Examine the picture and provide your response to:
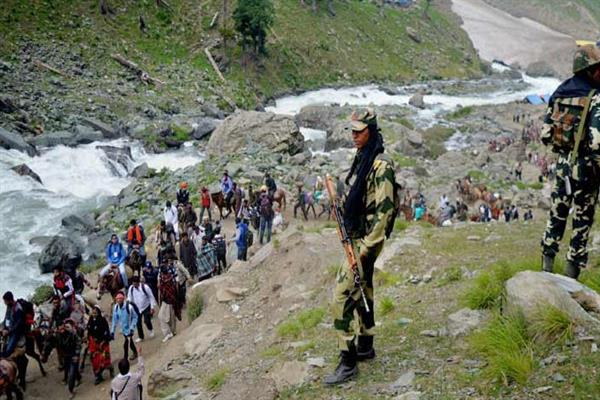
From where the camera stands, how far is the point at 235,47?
5703 cm

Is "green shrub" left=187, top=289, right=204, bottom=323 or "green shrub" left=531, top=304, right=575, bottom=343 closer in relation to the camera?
"green shrub" left=531, top=304, right=575, bottom=343

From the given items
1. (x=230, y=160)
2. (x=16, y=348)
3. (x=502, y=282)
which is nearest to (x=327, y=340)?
(x=502, y=282)

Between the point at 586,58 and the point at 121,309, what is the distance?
8726 mm

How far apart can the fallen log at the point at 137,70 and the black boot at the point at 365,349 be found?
43665 mm

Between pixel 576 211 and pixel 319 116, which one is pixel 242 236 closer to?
pixel 576 211

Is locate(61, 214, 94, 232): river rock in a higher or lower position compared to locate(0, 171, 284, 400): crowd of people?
lower

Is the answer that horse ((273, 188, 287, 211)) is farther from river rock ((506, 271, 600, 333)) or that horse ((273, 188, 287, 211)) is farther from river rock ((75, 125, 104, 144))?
river rock ((75, 125, 104, 144))

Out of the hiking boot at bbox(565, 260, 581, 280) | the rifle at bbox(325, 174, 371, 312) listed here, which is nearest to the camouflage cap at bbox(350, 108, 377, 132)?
the rifle at bbox(325, 174, 371, 312)

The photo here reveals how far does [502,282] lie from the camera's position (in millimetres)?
6285

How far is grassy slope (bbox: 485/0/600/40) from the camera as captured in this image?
12356 centimetres

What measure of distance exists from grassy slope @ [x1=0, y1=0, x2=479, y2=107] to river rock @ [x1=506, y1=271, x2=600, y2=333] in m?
42.0

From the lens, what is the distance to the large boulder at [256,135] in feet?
102

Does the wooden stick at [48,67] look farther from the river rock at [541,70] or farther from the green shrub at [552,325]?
the river rock at [541,70]

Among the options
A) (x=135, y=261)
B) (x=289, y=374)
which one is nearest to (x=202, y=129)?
(x=135, y=261)
